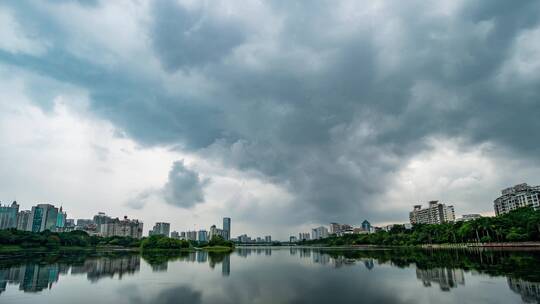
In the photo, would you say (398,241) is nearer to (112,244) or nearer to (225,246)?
(225,246)

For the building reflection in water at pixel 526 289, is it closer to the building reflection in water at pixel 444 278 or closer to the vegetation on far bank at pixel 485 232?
the building reflection in water at pixel 444 278

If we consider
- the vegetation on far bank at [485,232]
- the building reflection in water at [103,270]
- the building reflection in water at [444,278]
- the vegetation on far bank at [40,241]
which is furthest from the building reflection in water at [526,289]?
the vegetation on far bank at [40,241]

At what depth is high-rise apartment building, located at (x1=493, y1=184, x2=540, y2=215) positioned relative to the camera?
135 m

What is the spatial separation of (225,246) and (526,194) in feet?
436

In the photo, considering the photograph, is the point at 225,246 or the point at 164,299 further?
the point at 225,246

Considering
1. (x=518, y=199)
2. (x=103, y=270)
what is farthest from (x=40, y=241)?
(x=518, y=199)

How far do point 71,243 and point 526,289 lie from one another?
129 metres

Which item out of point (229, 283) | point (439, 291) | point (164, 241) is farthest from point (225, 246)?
point (439, 291)

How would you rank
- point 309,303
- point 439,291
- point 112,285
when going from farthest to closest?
point 112,285
point 439,291
point 309,303

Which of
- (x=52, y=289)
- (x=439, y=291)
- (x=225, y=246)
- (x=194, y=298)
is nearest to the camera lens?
(x=194, y=298)

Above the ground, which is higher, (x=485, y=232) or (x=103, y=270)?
(x=485, y=232)

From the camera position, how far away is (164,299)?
2127cm

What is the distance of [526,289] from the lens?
71.7 ft

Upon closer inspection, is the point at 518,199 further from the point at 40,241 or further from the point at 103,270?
the point at 40,241
